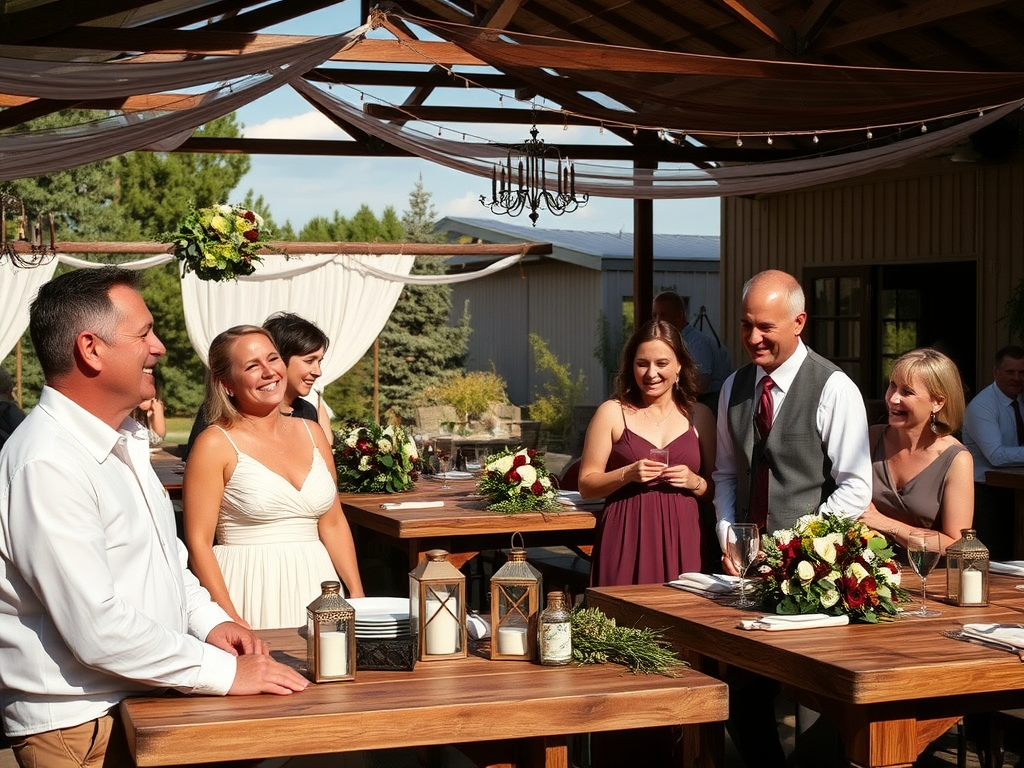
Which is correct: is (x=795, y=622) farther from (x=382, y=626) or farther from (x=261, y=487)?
(x=261, y=487)

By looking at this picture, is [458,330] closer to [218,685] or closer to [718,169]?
[718,169]

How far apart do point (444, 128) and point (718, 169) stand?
2.00 meters

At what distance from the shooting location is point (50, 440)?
2.47 m

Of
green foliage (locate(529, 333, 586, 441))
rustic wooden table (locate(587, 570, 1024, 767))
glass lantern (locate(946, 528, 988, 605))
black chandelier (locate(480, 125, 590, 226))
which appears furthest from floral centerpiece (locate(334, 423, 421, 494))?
green foliage (locate(529, 333, 586, 441))

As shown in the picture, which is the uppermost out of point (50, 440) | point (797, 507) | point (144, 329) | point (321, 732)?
point (144, 329)

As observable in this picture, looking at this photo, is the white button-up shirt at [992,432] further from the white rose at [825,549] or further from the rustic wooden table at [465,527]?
the white rose at [825,549]

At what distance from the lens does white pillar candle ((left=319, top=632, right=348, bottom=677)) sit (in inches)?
110

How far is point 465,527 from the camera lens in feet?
19.1

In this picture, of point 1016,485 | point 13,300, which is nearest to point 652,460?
point 1016,485

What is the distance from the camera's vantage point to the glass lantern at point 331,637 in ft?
9.09

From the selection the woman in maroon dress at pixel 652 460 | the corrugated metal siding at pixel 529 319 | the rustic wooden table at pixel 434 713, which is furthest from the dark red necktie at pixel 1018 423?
the corrugated metal siding at pixel 529 319

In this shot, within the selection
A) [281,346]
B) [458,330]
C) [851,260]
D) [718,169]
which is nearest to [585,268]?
[458,330]

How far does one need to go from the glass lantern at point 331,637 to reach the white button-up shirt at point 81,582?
19 centimetres

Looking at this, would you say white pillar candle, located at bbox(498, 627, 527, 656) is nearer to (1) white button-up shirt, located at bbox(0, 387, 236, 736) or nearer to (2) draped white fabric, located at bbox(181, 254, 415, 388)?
(1) white button-up shirt, located at bbox(0, 387, 236, 736)
